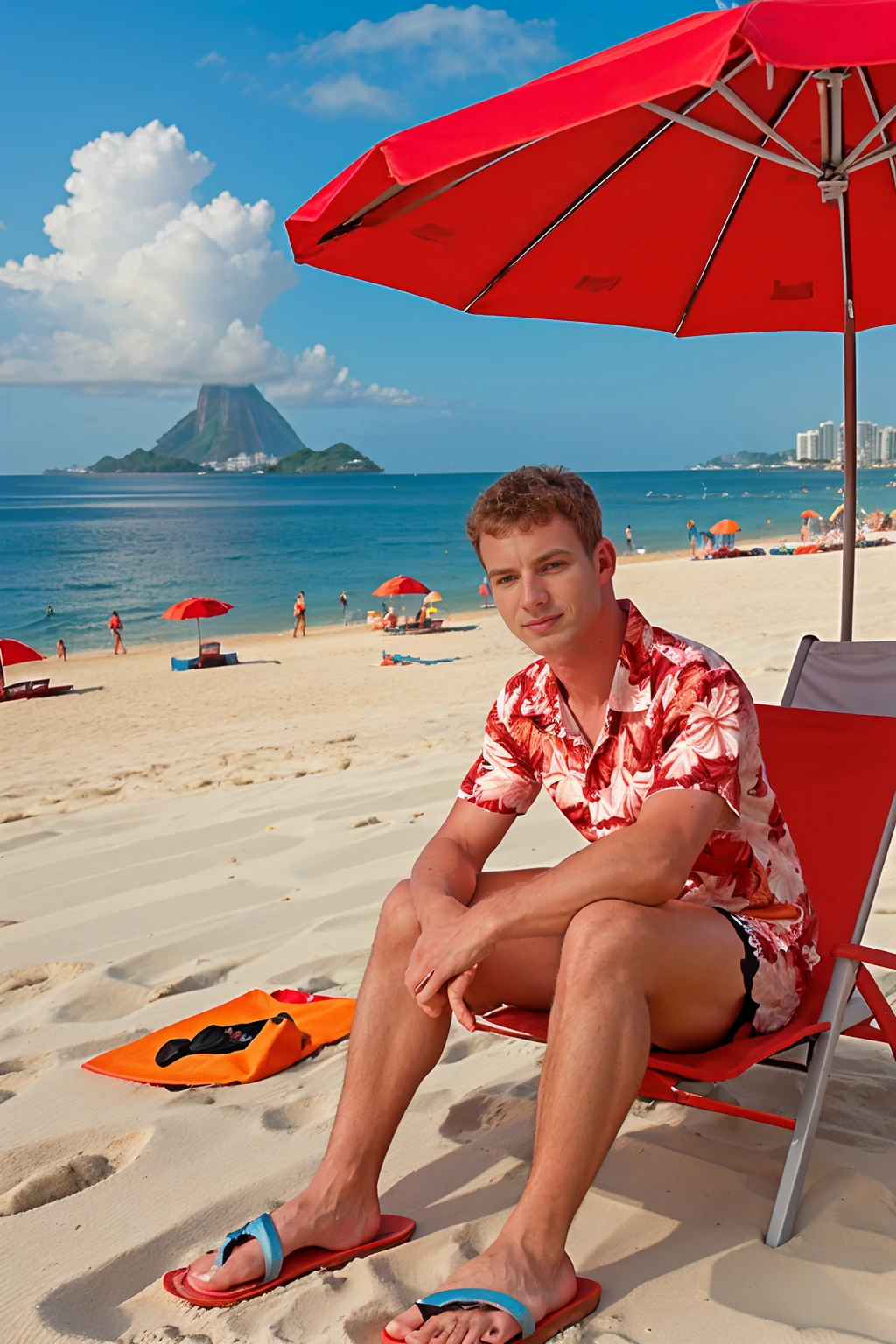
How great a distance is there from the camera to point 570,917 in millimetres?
1910

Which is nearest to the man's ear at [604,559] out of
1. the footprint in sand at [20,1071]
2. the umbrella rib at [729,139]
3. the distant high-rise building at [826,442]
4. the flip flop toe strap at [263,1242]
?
the umbrella rib at [729,139]

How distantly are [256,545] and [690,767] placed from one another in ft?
157

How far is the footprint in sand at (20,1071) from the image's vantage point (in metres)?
2.74

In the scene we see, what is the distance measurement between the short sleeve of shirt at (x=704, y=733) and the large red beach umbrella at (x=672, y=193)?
3.28 feet

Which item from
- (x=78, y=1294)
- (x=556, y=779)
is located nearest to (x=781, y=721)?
(x=556, y=779)

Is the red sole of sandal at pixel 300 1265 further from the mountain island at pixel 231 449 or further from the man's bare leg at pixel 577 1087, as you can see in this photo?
the mountain island at pixel 231 449

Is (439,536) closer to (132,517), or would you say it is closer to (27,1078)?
(132,517)

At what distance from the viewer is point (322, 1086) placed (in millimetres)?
2697

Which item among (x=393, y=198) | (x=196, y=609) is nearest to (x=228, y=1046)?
(x=393, y=198)

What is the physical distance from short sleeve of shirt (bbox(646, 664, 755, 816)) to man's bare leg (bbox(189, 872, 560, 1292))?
1.32 feet

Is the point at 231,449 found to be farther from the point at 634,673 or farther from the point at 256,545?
the point at 634,673

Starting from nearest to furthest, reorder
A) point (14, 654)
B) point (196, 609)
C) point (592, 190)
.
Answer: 1. point (592, 190)
2. point (14, 654)
3. point (196, 609)

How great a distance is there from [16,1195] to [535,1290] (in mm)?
1166

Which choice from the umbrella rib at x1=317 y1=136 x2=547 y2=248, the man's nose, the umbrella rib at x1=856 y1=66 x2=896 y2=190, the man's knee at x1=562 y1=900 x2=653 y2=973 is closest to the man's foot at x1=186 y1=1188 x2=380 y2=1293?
the man's knee at x1=562 y1=900 x2=653 y2=973
